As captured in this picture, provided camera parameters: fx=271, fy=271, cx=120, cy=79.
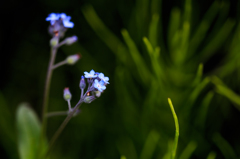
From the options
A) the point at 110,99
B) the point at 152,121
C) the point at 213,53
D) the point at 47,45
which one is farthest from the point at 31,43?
the point at 213,53

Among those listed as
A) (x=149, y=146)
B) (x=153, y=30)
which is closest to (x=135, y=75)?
(x=153, y=30)

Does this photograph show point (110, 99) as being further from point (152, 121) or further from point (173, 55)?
point (173, 55)

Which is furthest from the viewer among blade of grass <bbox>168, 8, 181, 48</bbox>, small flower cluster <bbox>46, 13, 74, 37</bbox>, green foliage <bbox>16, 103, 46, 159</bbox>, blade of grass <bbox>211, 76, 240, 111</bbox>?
blade of grass <bbox>168, 8, 181, 48</bbox>

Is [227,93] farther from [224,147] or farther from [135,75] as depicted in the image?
[135,75]

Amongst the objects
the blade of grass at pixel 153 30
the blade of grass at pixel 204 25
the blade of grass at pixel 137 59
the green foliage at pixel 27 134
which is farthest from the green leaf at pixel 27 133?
the blade of grass at pixel 204 25

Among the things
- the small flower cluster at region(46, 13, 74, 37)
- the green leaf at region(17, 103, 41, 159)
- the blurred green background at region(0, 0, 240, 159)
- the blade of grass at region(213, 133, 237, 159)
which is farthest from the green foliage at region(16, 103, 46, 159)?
the blade of grass at region(213, 133, 237, 159)

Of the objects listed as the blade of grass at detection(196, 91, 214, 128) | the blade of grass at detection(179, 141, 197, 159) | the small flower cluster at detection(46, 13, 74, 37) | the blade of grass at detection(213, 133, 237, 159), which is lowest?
the blade of grass at detection(213, 133, 237, 159)

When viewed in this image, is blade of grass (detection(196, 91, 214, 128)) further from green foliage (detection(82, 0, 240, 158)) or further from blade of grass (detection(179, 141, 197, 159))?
blade of grass (detection(179, 141, 197, 159))
